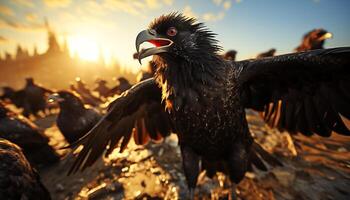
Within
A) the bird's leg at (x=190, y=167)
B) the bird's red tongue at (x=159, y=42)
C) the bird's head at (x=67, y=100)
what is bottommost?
the bird's leg at (x=190, y=167)

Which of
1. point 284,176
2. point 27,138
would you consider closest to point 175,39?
point 284,176

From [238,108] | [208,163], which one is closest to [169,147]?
[208,163]

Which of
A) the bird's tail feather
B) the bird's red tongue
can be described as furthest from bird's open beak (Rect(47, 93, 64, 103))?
the bird's tail feather

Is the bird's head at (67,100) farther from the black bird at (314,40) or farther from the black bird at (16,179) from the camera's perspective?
the black bird at (314,40)

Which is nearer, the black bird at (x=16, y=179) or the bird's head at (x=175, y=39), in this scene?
the black bird at (x=16, y=179)

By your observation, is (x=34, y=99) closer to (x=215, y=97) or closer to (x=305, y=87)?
(x=215, y=97)

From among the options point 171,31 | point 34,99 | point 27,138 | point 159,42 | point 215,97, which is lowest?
point 34,99

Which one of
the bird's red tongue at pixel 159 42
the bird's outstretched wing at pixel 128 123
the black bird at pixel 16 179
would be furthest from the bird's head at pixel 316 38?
the black bird at pixel 16 179
